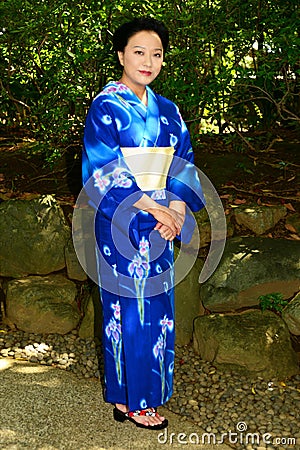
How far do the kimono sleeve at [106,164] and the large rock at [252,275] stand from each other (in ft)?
4.87

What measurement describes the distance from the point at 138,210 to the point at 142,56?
0.74m

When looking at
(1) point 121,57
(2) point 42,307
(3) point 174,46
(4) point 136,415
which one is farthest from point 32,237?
(1) point 121,57

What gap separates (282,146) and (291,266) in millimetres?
1876

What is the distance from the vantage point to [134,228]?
361 cm

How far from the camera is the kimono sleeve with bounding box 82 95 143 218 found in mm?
3480

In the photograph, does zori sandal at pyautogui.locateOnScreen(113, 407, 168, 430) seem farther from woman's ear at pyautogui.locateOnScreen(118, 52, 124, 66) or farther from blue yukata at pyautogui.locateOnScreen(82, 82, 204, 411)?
woman's ear at pyautogui.locateOnScreen(118, 52, 124, 66)

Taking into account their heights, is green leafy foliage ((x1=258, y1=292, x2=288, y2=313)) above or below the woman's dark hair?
below

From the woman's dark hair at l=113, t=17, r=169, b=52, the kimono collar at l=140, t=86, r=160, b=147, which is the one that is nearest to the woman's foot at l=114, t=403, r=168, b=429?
the kimono collar at l=140, t=86, r=160, b=147

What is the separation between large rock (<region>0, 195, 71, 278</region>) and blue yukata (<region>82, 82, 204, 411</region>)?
163 centimetres

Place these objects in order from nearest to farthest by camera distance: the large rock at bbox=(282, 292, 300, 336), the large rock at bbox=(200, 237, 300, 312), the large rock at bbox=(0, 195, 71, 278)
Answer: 1. the large rock at bbox=(282, 292, 300, 336)
2. the large rock at bbox=(200, 237, 300, 312)
3. the large rock at bbox=(0, 195, 71, 278)

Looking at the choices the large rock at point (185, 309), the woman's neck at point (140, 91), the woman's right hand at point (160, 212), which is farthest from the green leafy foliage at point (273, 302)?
the woman's neck at point (140, 91)

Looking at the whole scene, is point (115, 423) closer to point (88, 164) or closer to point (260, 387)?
point (260, 387)

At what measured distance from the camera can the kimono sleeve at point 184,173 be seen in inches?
148

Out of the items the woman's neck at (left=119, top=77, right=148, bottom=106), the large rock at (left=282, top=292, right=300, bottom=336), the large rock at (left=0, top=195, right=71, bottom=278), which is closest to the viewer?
the woman's neck at (left=119, top=77, right=148, bottom=106)
